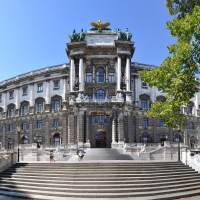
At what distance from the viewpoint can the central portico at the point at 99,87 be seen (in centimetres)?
5275

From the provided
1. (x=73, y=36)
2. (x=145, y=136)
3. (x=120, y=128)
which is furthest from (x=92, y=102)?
(x=73, y=36)

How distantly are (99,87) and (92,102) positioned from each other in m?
5.47

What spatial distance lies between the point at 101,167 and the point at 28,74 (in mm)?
48466

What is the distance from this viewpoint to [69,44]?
187ft

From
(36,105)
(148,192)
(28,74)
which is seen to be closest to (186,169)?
(148,192)

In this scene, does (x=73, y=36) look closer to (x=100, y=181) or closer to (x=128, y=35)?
(x=128, y=35)

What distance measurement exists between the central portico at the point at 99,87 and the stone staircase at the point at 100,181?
26758 mm

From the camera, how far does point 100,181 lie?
20156 millimetres

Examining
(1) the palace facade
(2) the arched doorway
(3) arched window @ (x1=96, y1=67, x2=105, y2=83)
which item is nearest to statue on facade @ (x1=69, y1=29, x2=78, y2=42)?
(1) the palace facade

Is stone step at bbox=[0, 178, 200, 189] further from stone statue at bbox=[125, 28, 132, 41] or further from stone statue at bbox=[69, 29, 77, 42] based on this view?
stone statue at bbox=[125, 28, 132, 41]

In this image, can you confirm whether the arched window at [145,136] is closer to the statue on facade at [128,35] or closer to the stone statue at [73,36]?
the statue on facade at [128,35]

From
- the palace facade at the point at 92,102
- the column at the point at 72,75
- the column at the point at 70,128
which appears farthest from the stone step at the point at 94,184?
the column at the point at 72,75

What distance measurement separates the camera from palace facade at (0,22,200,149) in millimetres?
53125

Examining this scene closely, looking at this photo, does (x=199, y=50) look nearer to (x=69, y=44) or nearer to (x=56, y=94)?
(x=69, y=44)
